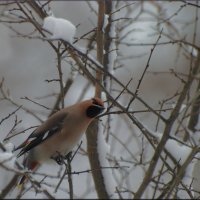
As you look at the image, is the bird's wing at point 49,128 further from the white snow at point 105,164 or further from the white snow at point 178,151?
the white snow at point 178,151

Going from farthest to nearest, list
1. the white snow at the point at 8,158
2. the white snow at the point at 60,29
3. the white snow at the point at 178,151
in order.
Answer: the white snow at the point at 178,151
the white snow at the point at 60,29
the white snow at the point at 8,158

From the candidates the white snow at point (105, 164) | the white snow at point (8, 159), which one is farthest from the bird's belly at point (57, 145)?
the white snow at point (8, 159)

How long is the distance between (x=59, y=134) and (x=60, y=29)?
1097 mm

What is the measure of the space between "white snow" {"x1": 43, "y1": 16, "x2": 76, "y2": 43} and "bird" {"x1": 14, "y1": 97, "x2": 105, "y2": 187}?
34.2 inches

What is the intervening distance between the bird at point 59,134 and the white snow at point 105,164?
15 centimetres

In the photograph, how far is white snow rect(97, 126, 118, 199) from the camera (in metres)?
3.75

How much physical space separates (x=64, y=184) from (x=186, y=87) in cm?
501

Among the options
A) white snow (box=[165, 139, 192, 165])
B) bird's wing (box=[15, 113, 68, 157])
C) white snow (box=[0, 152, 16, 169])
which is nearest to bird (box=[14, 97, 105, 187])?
bird's wing (box=[15, 113, 68, 157])

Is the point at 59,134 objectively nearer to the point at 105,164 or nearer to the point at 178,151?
the point at 105,164

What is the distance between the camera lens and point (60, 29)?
2.83 meters

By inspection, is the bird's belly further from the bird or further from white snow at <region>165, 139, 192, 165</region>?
white snow at <region>165, 139, 192, 165</region>

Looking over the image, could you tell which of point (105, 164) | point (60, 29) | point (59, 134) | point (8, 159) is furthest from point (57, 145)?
point (8, 159)

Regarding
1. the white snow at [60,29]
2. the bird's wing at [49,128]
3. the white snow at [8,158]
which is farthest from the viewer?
the bird's wing at [49,128]

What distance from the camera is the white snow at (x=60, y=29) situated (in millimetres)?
2758
